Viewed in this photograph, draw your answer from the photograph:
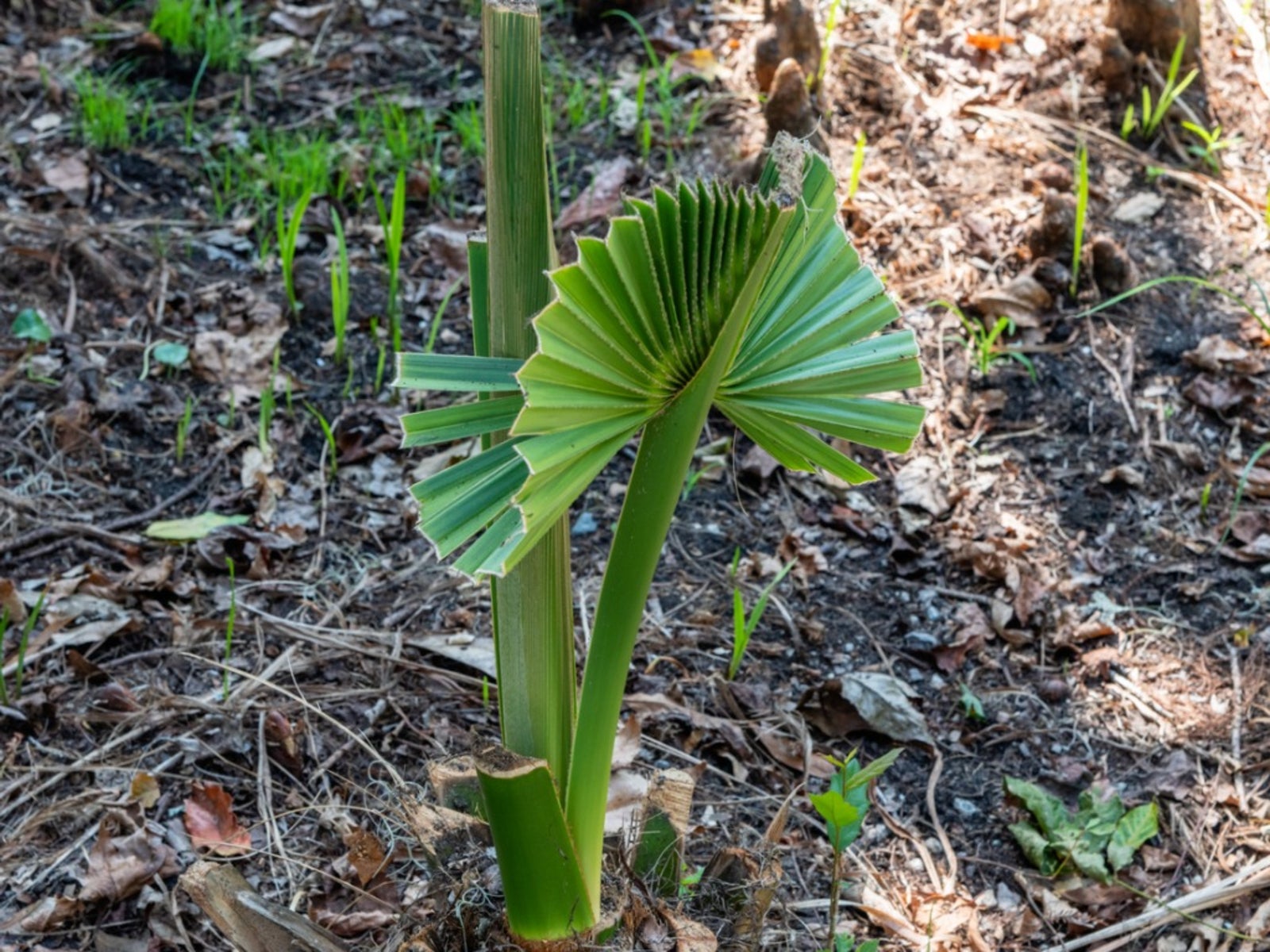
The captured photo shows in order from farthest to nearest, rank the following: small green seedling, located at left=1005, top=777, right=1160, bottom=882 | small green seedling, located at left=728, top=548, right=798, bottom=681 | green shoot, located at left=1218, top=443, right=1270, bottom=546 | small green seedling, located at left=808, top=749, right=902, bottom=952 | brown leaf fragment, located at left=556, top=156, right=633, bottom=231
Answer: brown leaf fragment, located at left=556, top=156, right=633, bottom=231 → green shoot, located at left=1218, top=443, right=1270, bottom=546 → small green seedling, located at left=728, top=548, right=798, bottom=681 → small green seedling, located at left=1005, top=777, right=1160, bottom=882 → small green seedling, located at left=808, top=749, right=902, bottom=952

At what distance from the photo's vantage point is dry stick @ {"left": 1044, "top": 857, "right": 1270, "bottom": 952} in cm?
188

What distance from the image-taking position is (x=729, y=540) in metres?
2.63

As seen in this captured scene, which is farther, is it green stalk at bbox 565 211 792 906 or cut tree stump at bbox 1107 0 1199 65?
cut tree stump at bbox 1107 0 1199 65

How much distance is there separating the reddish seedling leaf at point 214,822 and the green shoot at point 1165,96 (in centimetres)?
305

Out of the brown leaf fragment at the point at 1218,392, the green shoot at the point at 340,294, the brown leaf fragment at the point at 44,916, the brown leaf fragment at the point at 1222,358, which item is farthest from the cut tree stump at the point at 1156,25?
the brown leaf fragment at the point at 44,916

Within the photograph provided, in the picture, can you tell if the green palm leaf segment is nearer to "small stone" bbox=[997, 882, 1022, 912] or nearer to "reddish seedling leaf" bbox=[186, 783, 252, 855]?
"reddish seedling leaf" bbox=[186, 783, 252, 855]

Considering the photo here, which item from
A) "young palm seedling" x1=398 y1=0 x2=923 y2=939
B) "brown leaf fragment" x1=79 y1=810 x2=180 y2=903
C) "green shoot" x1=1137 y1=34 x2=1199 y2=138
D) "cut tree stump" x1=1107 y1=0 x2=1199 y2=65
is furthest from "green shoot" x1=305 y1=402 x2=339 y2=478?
"cut tree stump" x1=1107 y1=0 x2=1199 y2=65

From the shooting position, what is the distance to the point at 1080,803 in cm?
208

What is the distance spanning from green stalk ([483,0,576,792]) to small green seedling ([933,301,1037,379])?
71.0 inches

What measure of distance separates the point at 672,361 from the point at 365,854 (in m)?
1.10

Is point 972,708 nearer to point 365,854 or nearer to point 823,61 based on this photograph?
point 365,854

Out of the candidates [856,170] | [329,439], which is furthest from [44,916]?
[856,170]

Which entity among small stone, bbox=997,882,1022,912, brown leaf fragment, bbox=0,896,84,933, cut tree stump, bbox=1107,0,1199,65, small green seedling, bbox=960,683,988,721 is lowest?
small stone, bbox=997,882,1022,912

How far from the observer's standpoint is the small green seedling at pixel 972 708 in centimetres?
227
